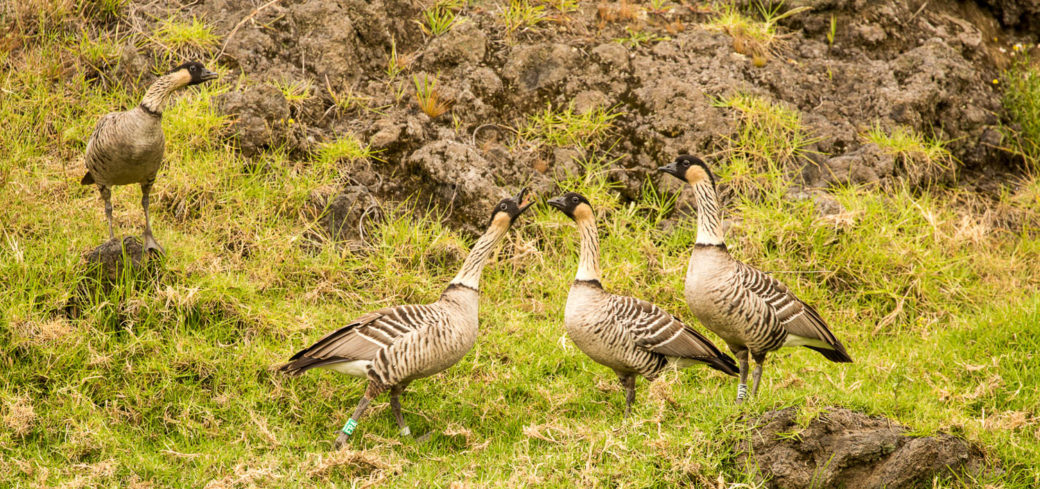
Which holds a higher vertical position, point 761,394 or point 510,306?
point 761,394

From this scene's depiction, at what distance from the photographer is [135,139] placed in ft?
21.3

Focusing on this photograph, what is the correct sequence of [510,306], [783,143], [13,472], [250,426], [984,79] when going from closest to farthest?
[13,472] → [250,426] → [510,306] → [783,143] → [984,79]

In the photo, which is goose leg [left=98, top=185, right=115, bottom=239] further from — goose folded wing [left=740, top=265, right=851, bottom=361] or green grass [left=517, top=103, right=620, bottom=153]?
goose folded wing [left=740, top=265, right=851, bottom=361]

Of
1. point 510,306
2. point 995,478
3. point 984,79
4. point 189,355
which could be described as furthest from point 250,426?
point 984,79

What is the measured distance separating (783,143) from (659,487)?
16.6 feet

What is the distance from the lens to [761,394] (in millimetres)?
5910

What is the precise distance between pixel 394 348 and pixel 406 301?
6.33 ft

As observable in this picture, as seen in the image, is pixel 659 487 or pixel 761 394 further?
pixel 761 394

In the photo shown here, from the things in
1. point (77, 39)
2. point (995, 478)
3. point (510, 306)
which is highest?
point (77, 39)

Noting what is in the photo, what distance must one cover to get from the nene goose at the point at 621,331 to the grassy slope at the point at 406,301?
266 mm

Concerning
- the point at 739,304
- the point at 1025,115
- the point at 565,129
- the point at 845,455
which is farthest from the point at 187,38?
the point at 1025,115

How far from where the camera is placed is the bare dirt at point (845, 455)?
198 inches

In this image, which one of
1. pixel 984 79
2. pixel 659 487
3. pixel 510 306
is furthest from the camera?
pixel 984 79

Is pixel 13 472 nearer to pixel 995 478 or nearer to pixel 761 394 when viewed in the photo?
pixel 761 394
